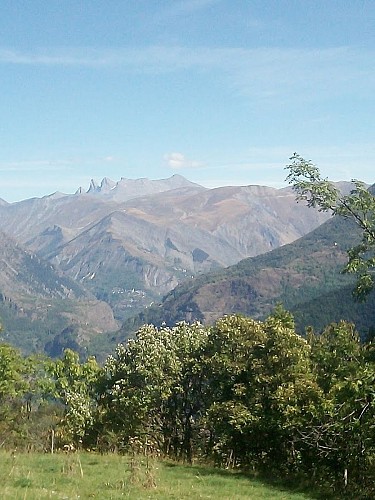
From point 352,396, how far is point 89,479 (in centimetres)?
771

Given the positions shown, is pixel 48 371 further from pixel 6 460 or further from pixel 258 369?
pixel 6 460

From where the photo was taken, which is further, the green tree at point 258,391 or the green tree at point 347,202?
the green tree at point 258,391

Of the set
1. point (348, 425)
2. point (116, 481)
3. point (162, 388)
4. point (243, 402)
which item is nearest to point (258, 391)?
point (243, 402)

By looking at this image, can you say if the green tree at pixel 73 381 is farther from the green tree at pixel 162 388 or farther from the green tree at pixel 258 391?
the green tree at pixel 258 391

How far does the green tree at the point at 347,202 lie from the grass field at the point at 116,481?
7497mm

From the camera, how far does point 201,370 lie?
29.5 metres

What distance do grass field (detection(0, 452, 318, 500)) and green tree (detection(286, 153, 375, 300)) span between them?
7497 mm

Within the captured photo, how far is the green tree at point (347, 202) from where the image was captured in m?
16.5

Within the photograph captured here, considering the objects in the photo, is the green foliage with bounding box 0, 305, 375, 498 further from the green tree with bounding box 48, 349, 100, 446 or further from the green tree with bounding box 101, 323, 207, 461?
the green tree with bounding box 48, 349, 100, 446

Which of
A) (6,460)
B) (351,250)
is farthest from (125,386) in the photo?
(351,250)

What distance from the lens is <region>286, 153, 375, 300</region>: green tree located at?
1645cm

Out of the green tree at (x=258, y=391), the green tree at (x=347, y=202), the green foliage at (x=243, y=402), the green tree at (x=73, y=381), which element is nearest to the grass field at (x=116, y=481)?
the green foliage at (x=243, y=402)

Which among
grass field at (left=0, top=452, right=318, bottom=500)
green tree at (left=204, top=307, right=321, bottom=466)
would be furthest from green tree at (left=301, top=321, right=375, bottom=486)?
grass field at (left=0, top=452, right=318, bottom=500)

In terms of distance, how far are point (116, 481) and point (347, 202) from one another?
34.2 feet
